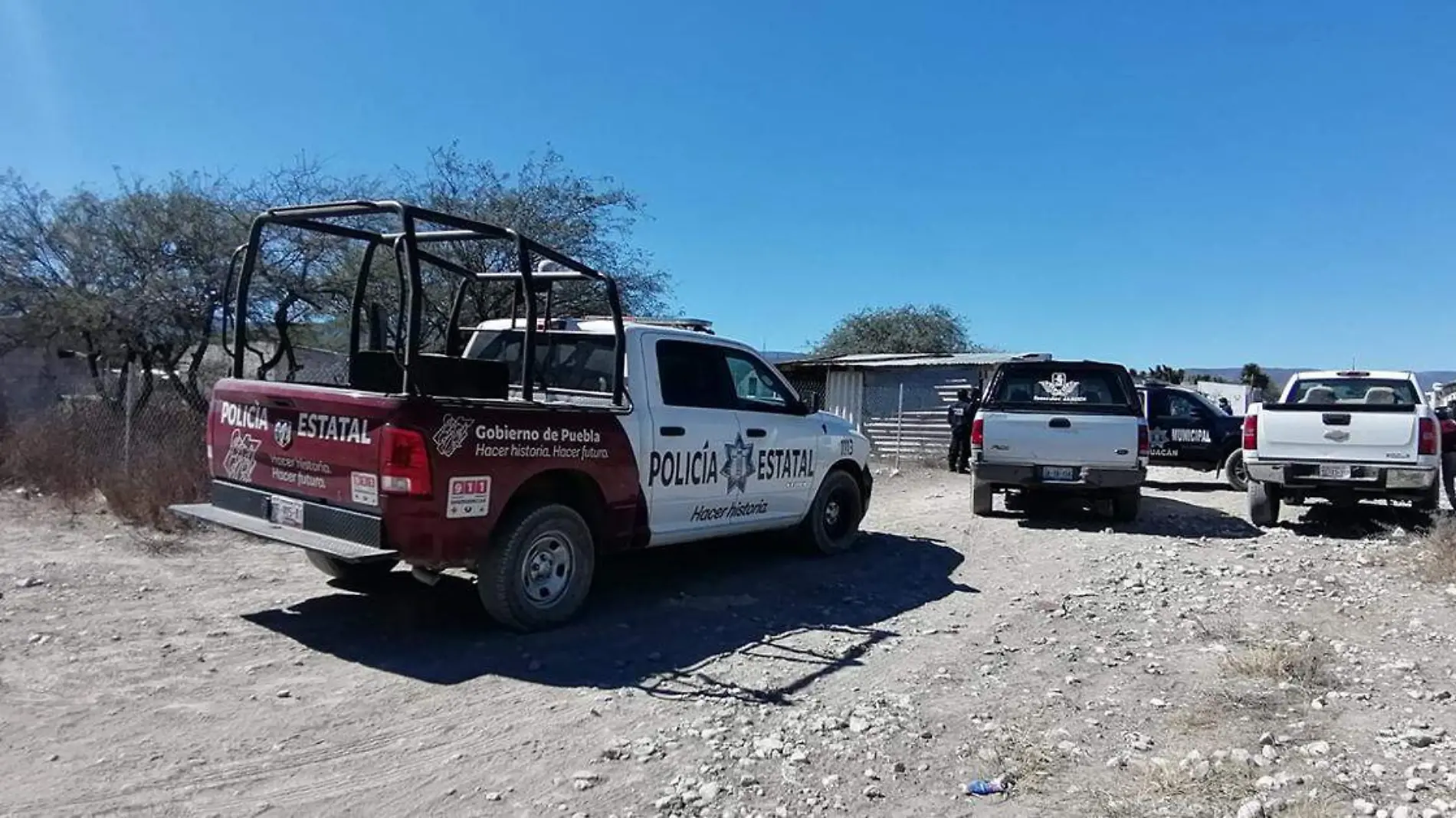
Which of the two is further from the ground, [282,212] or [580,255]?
[580,255]

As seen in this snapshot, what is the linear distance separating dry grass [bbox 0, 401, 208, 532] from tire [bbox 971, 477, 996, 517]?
25.4ft

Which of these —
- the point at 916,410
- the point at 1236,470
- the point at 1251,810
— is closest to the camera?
the point at 1251,810

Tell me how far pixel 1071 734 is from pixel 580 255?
14.9m

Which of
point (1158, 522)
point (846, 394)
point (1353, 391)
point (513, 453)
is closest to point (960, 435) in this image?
point (846, 394)

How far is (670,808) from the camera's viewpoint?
3.72 meters

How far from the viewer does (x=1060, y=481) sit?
35.2 feet

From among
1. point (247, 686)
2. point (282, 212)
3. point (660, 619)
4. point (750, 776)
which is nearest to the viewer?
point (750, 776)

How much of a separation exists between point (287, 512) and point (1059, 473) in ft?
25.3

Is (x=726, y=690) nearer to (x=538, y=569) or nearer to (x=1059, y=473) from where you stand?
(x=538, y=569)

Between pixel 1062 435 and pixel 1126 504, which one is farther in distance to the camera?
pixel 1126 504

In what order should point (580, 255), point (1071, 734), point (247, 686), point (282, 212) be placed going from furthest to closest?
1. point (580, 255)
2. point (282, 212)
3. point (247, 686)
4. point (1071, 734)

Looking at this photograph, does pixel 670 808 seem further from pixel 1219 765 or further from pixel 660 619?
pixel 660 619

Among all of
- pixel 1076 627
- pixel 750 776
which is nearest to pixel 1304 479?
pixel 1076 627

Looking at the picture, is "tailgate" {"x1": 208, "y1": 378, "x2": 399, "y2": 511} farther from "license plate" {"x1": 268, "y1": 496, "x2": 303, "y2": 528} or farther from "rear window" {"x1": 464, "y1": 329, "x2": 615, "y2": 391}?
"rear window" {"x1": 464, "y1": 329, "x2": 615, "y2": 391}
